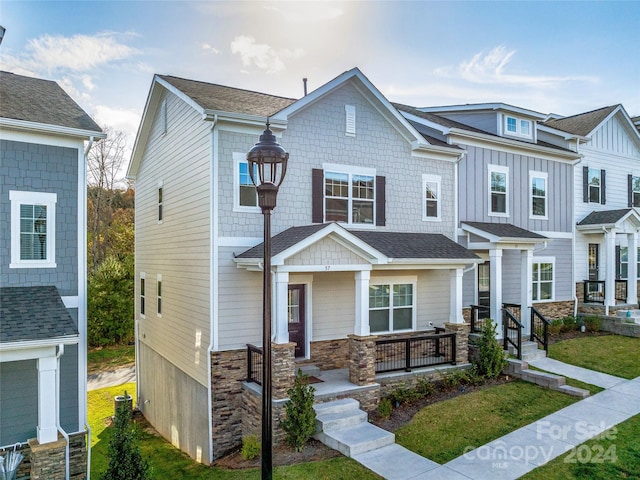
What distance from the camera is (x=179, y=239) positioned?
12531mm

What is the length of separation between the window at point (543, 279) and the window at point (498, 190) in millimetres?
2476

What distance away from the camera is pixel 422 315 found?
13586 millimetres

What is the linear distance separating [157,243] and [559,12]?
1403 cm

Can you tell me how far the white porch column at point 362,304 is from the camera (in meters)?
10.5

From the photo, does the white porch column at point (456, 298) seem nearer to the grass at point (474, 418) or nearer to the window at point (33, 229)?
the grass at point (474, 418)

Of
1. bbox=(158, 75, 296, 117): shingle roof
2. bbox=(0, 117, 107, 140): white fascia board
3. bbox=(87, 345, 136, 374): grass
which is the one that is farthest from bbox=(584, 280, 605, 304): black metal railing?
bbox=(87, 345, 136, 374): grass

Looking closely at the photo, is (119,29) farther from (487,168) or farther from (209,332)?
(487,168)

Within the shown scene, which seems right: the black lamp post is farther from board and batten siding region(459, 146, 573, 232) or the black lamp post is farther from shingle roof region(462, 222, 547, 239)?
board and batten siding region(459, 146, 573, 232)

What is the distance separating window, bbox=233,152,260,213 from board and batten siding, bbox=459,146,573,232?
7.22 meters

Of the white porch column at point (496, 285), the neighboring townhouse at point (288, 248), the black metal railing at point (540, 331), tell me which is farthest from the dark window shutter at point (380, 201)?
the black metal railing at point (540, 331)

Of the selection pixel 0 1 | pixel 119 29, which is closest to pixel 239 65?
pixel 119 29

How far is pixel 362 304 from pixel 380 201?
352cm

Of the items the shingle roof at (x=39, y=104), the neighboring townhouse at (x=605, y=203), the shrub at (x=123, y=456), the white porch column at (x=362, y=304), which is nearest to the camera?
the shrub at (x=123, y=456)

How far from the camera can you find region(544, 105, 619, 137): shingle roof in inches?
707
